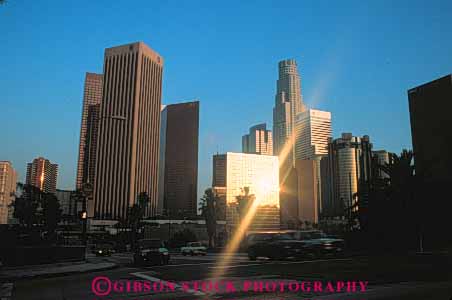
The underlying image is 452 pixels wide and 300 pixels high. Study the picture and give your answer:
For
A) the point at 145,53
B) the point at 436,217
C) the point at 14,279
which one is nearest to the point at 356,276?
the point at 14,279

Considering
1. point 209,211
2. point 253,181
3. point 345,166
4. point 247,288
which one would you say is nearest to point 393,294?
point 247,288

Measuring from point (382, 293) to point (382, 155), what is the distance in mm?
134906

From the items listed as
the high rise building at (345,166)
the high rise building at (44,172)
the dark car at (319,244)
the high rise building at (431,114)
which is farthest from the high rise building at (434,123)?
the high rise building at (44,172)

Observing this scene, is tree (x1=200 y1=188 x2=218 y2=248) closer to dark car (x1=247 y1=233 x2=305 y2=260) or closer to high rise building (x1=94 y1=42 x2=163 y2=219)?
high rise building (x1=94 y1=42 x2=163 y2=219)

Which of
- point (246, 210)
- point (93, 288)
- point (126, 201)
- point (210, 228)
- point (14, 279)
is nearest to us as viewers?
point (93, 288)

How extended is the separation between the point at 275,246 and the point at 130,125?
11528 centimetres

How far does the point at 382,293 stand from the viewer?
957 cm

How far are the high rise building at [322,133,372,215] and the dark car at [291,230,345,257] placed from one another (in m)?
83.1

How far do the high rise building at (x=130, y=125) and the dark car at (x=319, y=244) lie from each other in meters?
107

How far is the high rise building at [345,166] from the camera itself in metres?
114

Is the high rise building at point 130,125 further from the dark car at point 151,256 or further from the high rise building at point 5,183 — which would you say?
the dark car at point 151,256

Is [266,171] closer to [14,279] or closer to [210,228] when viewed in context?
[210,228]

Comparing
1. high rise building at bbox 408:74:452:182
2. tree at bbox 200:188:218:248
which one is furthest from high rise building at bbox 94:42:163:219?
high rise building at bbox 408:74:452:182

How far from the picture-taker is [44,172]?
11219 centimetres
